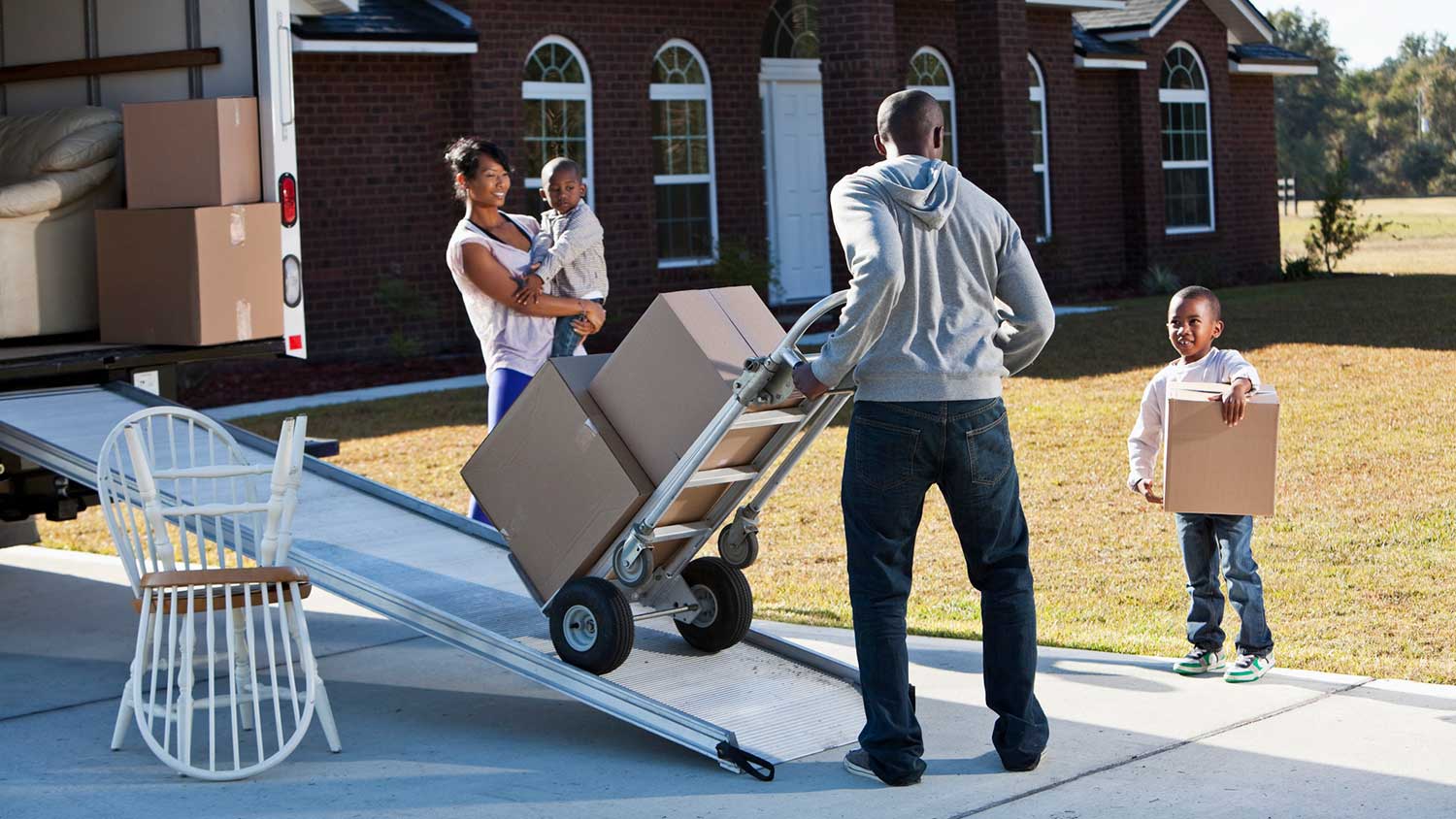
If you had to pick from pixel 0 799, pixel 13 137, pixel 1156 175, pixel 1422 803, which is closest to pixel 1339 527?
pixel 1422 803

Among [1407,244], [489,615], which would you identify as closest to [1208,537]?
[489,615]

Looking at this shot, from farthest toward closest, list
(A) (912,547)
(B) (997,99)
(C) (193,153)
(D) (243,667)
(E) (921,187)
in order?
(B) (997,99), (C) (193,153), (D) (243,667), (A) (912,547), (E) (921,187)

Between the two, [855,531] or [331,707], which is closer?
[855,531]

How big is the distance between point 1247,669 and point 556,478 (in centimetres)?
242

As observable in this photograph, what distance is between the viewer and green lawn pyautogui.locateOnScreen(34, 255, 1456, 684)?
6.80 meters

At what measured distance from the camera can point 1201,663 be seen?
591cm

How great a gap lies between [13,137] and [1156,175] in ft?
59.8

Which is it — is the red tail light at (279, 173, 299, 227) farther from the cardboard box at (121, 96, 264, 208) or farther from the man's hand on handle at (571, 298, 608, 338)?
the man's hand on handle at (571, 298, 608, 338)

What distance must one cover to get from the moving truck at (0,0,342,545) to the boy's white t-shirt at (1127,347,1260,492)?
3.56m

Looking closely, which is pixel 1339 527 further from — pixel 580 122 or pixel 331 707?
pixel 580 122

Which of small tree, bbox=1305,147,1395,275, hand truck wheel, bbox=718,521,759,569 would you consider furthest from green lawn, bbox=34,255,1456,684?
small tree, bbox=1305,147,1395,275

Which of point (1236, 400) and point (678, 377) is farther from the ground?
point (678, 377)

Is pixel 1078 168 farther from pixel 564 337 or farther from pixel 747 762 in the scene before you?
pixel 747 762

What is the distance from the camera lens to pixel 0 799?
5.02m
